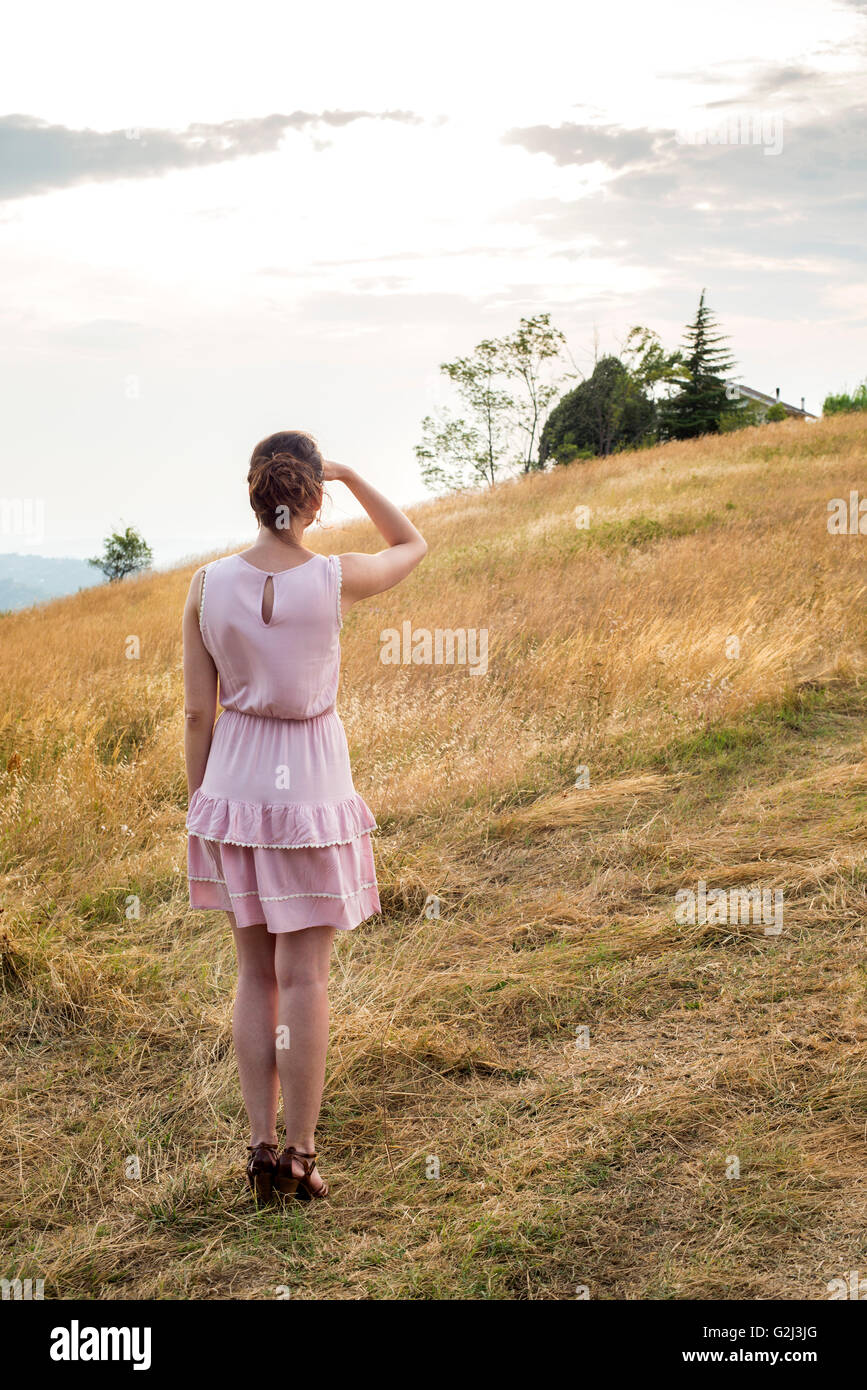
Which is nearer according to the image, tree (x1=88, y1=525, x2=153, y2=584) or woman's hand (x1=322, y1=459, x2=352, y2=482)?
woman's hand (x1=322, y1=459, x2=352, y2=482)

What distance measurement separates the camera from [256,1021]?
2.70 metres

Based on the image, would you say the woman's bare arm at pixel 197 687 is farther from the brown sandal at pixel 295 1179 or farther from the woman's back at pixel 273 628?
the brown sandal at pixel 295 1179

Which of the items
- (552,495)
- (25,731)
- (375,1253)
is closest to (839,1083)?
(375,1253)

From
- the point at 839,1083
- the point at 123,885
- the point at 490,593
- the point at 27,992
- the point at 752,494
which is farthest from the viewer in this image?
the point at 752,494

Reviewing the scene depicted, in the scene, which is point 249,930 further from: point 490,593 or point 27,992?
point 490,593

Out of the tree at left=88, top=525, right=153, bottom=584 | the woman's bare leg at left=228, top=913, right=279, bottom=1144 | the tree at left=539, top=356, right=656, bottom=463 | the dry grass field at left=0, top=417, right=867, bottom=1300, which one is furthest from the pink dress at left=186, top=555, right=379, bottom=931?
the tree at left=88, top=525, right=153, bottom=584

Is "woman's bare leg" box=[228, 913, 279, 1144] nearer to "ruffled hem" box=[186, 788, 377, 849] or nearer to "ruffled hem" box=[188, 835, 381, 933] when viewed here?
"ruffled hem" box=[188, 835, 381, 933]

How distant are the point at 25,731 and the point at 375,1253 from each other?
4.52 meters

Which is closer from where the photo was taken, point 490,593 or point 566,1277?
point 566,1277

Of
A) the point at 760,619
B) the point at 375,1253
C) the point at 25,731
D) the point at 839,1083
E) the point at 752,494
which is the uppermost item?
the point at 752,494

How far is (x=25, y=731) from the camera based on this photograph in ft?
20.3

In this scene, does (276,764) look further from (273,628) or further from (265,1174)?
(265,1174)

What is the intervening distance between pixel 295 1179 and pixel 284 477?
1.92 meters

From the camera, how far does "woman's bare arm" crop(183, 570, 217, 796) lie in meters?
2.61
